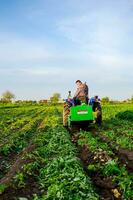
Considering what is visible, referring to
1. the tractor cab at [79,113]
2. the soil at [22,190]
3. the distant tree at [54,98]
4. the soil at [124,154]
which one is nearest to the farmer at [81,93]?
the tractor cab at [79,113]

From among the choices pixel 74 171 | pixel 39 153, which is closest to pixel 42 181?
pixel 74 171

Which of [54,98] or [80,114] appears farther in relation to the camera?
[54,98]

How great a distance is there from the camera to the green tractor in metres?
16.9

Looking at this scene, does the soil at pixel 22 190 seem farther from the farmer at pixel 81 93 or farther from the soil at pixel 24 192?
the farmer at pixel 81 93

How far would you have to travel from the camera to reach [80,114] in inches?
668

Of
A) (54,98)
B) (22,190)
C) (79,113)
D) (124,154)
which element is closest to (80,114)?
(79,113)

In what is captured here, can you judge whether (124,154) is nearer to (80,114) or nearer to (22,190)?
(22,190)

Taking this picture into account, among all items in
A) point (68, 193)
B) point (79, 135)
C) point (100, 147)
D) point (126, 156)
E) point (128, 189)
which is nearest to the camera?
point (68, 193)

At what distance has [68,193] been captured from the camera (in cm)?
674

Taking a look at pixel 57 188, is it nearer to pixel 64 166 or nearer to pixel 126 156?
pixel 64 166

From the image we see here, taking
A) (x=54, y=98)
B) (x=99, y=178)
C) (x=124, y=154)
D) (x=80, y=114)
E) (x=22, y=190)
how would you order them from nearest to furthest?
(x=22, y=190), (x=99, y=178), (x=124, y=154), (x=80, y=114), (x=54, y=98)

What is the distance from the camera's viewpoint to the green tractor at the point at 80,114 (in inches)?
667

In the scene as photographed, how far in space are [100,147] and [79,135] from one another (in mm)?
4248

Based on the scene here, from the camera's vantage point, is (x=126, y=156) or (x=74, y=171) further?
(x=126, y=156)
